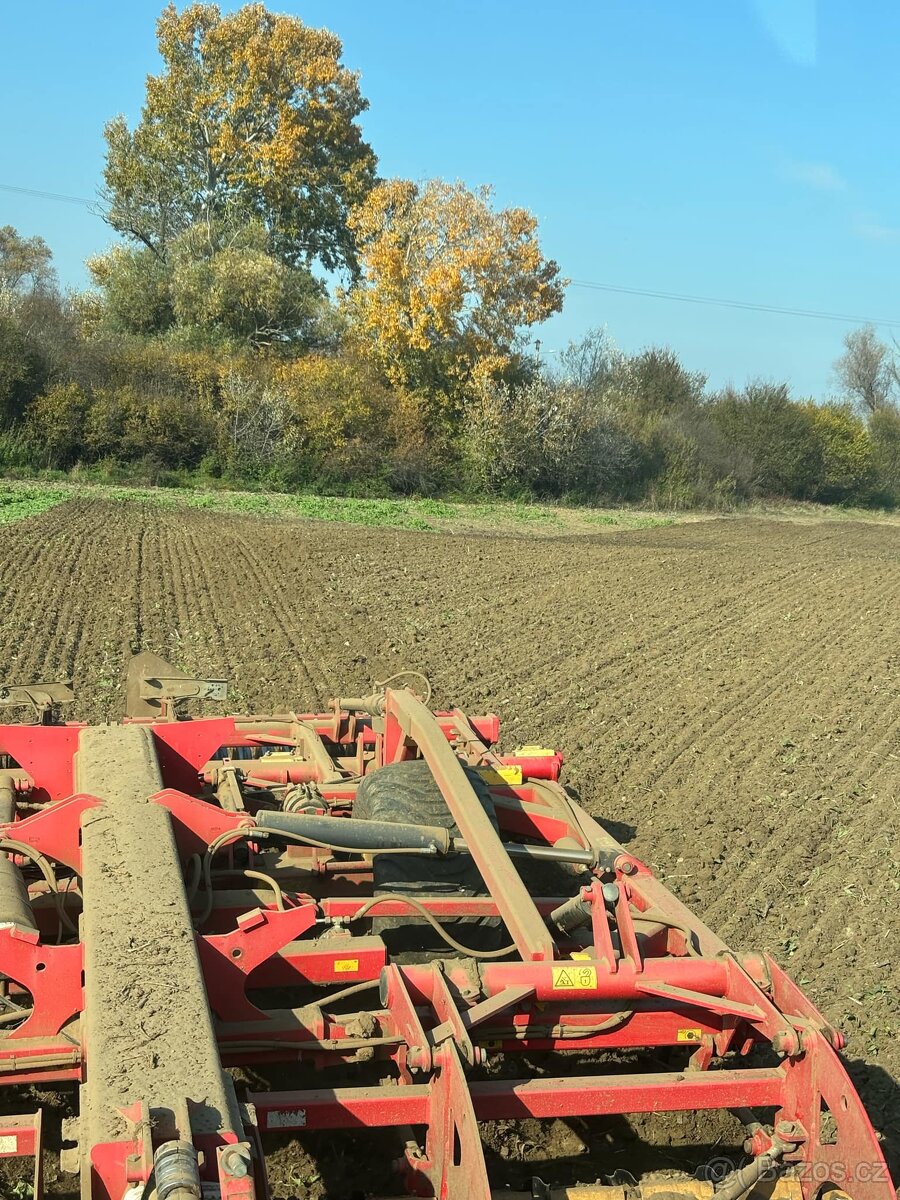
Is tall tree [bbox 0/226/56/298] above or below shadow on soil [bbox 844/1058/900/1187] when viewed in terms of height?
above

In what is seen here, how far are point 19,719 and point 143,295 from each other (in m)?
35.8

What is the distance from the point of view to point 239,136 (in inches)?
1725

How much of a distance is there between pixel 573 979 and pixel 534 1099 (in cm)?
45

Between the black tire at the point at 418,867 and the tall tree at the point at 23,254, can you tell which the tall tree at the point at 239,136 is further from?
the black tire at the point at 418,867

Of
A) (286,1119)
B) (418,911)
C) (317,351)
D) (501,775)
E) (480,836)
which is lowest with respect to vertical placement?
(286,1119)

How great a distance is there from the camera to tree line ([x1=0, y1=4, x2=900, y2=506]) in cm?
3219

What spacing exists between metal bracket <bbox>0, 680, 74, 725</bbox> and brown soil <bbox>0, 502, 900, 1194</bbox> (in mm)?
3145

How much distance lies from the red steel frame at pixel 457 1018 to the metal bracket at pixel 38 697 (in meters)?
1.63

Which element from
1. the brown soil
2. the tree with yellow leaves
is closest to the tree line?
the tree with yellow leaves

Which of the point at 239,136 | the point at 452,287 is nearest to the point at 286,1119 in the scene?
the point at 452,287

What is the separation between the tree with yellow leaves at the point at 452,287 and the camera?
35.5 meters

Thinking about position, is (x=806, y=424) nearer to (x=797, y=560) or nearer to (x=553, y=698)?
(x=797, y=560)

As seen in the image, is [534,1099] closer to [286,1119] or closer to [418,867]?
[286,1119]

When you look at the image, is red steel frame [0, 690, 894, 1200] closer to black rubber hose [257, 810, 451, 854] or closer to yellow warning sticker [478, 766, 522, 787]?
black rubber hose [257, 810, 451, 854]
